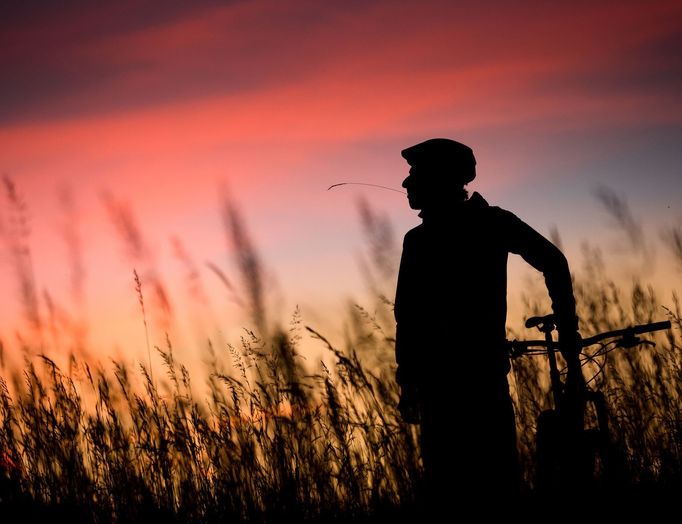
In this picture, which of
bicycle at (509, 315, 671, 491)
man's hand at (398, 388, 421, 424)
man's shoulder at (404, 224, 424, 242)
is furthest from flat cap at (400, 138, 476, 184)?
man's hand at (398, 388, 421, 424)

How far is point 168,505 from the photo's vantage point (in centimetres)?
400

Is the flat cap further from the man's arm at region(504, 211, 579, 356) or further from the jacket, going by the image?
the man's arm at region(504, 211, 579, 356)

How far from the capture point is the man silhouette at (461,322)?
112 inches

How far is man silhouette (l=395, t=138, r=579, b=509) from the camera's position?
2852 mm

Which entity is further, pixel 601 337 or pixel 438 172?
pixel 438 172

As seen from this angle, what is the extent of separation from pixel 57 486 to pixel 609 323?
3414 millimetres

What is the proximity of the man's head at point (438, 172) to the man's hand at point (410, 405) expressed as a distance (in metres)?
0.71

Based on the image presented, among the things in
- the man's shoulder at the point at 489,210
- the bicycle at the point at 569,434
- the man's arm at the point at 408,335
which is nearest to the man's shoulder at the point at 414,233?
the man's arm at the point at 408,335

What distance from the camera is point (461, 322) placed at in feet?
9.37

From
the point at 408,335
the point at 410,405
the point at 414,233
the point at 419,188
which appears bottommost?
the point at 410,405

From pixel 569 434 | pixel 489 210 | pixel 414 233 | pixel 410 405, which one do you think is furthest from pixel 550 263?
pixel 410 405

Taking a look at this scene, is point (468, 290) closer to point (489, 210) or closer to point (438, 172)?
point (489, 210)

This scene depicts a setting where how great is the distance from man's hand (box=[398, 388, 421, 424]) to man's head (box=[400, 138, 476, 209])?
0.71 meters

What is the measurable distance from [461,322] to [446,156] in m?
0.63
